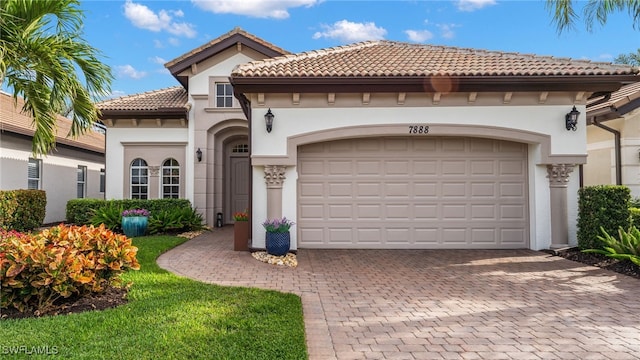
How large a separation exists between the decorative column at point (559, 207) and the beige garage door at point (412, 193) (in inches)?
24.8

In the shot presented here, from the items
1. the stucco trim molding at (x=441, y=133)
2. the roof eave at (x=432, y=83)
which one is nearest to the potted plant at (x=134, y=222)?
the roof eave at (x=432, y=83)

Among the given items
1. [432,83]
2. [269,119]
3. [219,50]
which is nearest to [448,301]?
[432,83]

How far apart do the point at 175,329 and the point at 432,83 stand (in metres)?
7.09

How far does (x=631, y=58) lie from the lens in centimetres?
2856

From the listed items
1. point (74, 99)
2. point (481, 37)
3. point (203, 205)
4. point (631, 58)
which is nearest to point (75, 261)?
point (74, 99)

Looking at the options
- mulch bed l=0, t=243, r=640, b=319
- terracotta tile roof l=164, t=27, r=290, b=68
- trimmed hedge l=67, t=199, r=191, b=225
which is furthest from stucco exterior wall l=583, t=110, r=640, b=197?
trimmed hedge l=67, t=199, r=191, b=225

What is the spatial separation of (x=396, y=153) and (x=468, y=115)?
73.6 inches

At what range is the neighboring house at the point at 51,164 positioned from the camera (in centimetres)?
1255

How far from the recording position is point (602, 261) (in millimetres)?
7352

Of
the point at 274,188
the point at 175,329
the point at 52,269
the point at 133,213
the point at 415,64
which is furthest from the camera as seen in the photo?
the point at 133,213

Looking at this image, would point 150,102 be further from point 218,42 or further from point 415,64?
point 415,64

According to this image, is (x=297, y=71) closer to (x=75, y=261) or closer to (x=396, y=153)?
(x=396, y=153)

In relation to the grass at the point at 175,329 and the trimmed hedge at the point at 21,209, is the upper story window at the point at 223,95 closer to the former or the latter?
the trimmed hedge at the point at 21,209

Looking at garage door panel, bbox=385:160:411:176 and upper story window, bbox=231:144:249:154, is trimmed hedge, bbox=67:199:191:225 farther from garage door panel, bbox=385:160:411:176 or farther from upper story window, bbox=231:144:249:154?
garage door panel, bbox=385:160:411:176
